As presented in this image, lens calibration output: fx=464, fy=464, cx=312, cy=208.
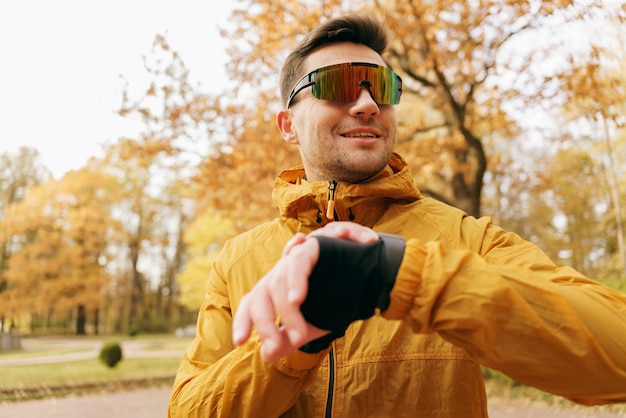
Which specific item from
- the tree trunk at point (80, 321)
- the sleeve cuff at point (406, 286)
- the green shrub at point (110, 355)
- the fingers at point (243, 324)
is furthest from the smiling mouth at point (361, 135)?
the tree trunk at point (80, 321)

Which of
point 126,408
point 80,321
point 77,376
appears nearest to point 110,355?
point 77,376

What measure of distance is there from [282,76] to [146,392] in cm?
1272

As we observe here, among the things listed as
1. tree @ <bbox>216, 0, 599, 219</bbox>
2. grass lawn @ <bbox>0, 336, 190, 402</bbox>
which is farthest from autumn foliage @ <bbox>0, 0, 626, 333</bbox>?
grass lawn @ <bbox>0, 336, 190, 402</bbox>

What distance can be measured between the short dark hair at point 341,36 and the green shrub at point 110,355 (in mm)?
15546

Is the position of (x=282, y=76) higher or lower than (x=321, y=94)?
higher

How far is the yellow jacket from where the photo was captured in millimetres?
1016

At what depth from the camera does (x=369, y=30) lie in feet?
7.54

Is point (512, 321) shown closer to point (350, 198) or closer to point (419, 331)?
point (419, 331)

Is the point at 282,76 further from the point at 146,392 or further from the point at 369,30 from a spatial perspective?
the point at 146,392

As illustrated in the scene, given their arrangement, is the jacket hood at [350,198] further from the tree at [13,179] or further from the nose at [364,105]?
the tree at [13,179]

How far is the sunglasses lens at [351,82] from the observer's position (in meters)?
1.99

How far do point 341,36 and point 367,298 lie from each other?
1.63 m

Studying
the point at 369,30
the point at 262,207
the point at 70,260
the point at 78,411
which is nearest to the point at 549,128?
the point at 262,207

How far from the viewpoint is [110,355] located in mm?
15375
